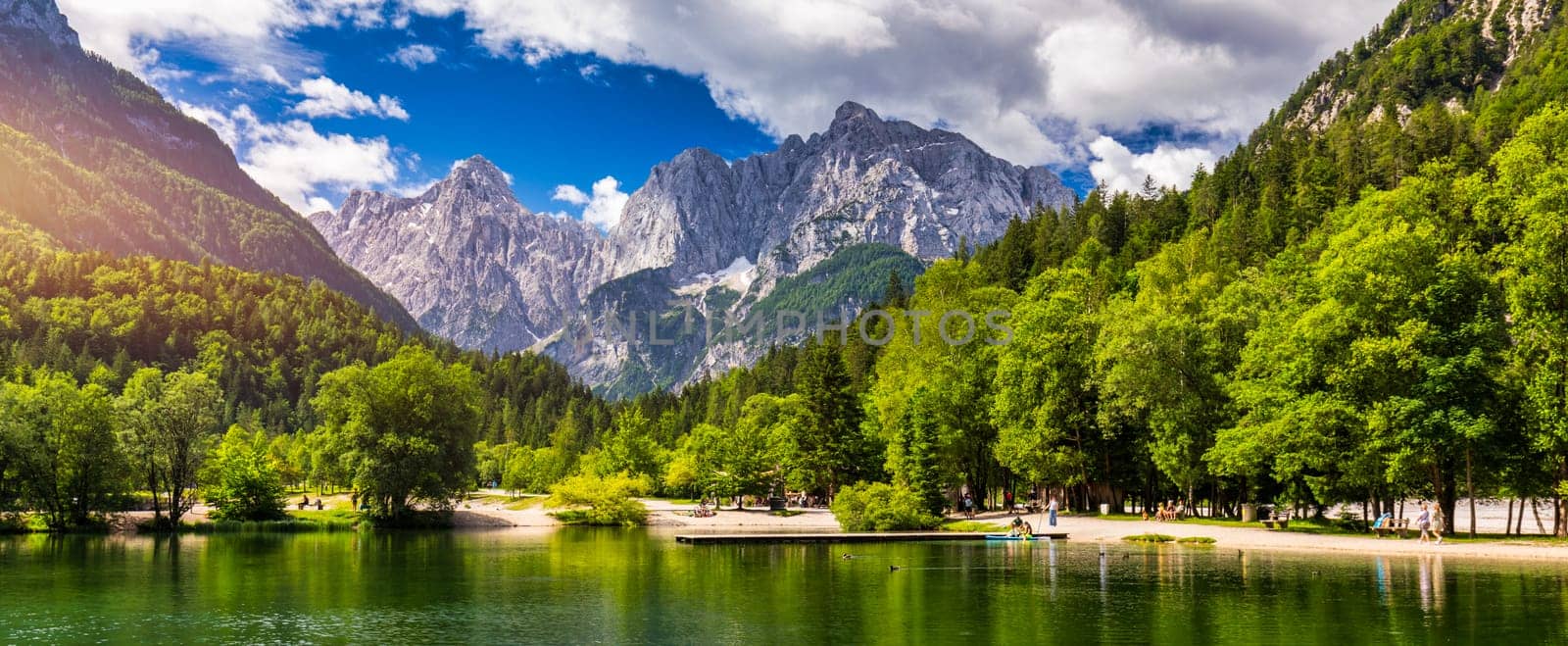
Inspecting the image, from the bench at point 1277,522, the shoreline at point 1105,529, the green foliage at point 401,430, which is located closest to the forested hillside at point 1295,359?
the bench at point 1277,522

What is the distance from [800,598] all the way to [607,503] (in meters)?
51.3

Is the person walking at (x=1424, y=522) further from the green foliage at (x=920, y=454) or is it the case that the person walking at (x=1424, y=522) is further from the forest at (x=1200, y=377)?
the green foliage at (x=920, y=454)

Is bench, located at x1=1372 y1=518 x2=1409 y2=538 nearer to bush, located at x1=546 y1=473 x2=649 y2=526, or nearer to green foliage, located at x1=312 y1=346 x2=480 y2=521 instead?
bush, located at x1=546 y1=473 x2=649 y2=526

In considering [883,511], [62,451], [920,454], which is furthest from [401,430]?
[920,454]

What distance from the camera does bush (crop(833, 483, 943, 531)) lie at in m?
57.2

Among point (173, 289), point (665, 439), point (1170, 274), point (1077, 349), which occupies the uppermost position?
point (173, 289)

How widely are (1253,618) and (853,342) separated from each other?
10229 cm

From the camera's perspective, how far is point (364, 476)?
67.7 meters

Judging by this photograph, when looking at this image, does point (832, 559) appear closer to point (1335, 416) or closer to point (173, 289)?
point (1335, 416)

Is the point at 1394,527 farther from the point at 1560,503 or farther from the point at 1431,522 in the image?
the point at 1560,503

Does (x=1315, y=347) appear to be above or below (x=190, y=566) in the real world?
above

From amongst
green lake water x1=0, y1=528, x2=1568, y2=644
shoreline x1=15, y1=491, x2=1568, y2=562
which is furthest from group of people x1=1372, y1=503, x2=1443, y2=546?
green lake water x1=0, y1=528, x2=1568, y2=644

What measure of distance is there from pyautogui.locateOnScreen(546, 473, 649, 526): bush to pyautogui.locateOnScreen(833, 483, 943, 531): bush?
2339 centimetres

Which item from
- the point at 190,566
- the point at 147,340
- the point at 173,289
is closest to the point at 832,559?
the point at 190,566
